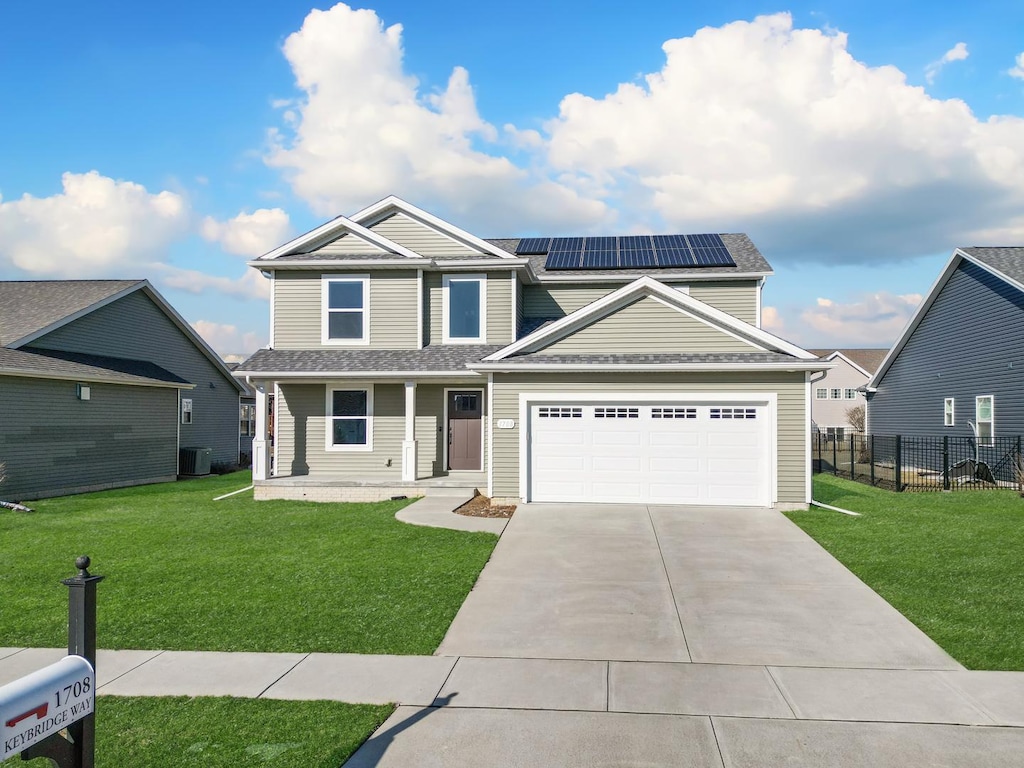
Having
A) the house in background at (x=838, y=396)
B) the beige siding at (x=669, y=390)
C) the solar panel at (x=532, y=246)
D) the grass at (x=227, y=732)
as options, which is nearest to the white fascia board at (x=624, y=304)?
the beige siding at (x=669, y=390)

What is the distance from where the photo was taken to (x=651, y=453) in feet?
46.7

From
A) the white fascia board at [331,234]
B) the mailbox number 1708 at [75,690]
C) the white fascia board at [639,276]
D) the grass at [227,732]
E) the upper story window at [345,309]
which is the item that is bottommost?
the grass at [227,732]

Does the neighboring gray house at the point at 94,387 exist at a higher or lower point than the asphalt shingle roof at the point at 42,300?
lower

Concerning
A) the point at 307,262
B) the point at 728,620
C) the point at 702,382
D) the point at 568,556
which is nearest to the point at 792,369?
the point at 702,382

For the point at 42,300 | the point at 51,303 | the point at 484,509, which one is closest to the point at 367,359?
the point at 484,509

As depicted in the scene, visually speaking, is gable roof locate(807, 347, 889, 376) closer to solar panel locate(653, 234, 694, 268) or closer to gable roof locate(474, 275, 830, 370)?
solar panel locate(653, 234, 694, 268)

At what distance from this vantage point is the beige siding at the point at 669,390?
1384 centimetres

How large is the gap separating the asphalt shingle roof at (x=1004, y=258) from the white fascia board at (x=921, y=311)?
1.45ft

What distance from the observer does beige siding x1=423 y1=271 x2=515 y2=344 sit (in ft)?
57.0

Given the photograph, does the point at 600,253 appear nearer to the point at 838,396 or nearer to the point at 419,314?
the point at 419,314

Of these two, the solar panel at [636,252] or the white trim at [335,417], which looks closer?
the white trim at [335,417]

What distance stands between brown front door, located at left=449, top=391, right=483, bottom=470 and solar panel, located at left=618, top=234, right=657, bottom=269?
5.97m

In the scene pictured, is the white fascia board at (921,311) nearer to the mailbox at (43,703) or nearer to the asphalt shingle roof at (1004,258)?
the asphalt shingle roof at (1004,258)

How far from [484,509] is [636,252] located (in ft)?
33.6
